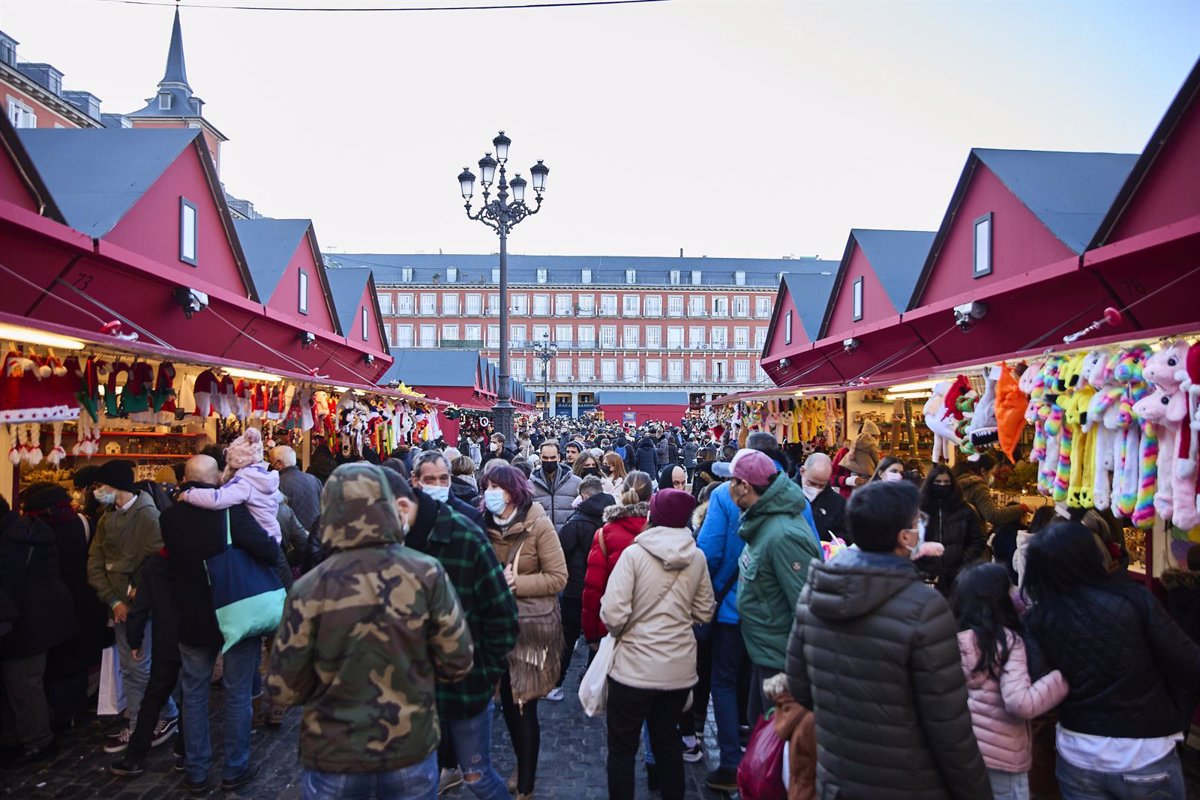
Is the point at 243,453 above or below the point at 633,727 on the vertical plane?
above

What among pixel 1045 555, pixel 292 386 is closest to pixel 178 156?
pixel 292 386

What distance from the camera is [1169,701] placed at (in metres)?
3.04

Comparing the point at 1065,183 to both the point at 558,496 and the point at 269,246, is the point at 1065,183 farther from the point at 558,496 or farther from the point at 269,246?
the point at 269,246

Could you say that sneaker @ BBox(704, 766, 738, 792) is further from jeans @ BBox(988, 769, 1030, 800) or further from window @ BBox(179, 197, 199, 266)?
window @ BBox(179, 197, 199, 266)

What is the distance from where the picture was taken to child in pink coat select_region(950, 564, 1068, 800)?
311cm

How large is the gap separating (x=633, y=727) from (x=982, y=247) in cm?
1091

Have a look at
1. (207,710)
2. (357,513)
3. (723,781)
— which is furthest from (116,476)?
(723,781)

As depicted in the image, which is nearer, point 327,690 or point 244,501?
point 327,690

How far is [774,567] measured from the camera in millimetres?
4078

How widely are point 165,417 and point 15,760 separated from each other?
2.98 metres

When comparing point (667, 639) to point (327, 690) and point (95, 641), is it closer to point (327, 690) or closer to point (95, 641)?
point (327, 690)

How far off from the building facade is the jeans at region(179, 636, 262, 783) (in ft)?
207

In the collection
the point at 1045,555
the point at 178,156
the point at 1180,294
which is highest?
the point at 178,156

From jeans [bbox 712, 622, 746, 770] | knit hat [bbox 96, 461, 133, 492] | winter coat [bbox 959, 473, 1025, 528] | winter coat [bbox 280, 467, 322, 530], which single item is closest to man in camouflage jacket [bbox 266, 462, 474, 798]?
jeans [bbox 712, 622, 746, 770]
